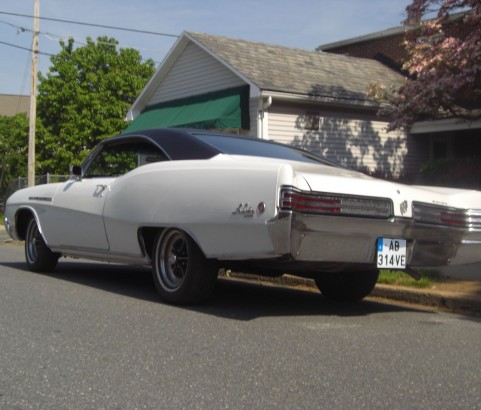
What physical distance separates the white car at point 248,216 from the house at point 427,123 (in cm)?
909

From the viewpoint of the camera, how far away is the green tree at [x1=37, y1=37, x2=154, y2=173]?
30.1 m

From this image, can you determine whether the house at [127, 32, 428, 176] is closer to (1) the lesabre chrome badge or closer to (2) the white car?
(2) the white car

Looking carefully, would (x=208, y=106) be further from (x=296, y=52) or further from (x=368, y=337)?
(x=368, y=337)

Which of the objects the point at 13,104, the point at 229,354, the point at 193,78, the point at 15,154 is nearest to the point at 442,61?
the point at 193,78

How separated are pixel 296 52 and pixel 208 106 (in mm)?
3719

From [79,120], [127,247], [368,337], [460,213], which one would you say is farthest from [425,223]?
[79,120]

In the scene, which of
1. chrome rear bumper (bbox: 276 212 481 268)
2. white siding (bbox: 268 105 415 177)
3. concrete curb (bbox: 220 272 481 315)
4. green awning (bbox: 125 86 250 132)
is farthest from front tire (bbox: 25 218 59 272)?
white siding (bbox: 268 105 415 177)

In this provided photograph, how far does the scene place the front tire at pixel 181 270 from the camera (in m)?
5.76

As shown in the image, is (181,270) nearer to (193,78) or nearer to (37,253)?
(37,253)

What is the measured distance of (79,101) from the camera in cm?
3038

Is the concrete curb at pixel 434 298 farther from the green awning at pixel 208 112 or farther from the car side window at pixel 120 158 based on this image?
the green awning at pixel 208 112

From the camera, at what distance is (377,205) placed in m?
5.26

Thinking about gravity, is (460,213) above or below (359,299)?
above

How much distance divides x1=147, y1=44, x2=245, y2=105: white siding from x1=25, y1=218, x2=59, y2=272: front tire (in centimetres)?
976
